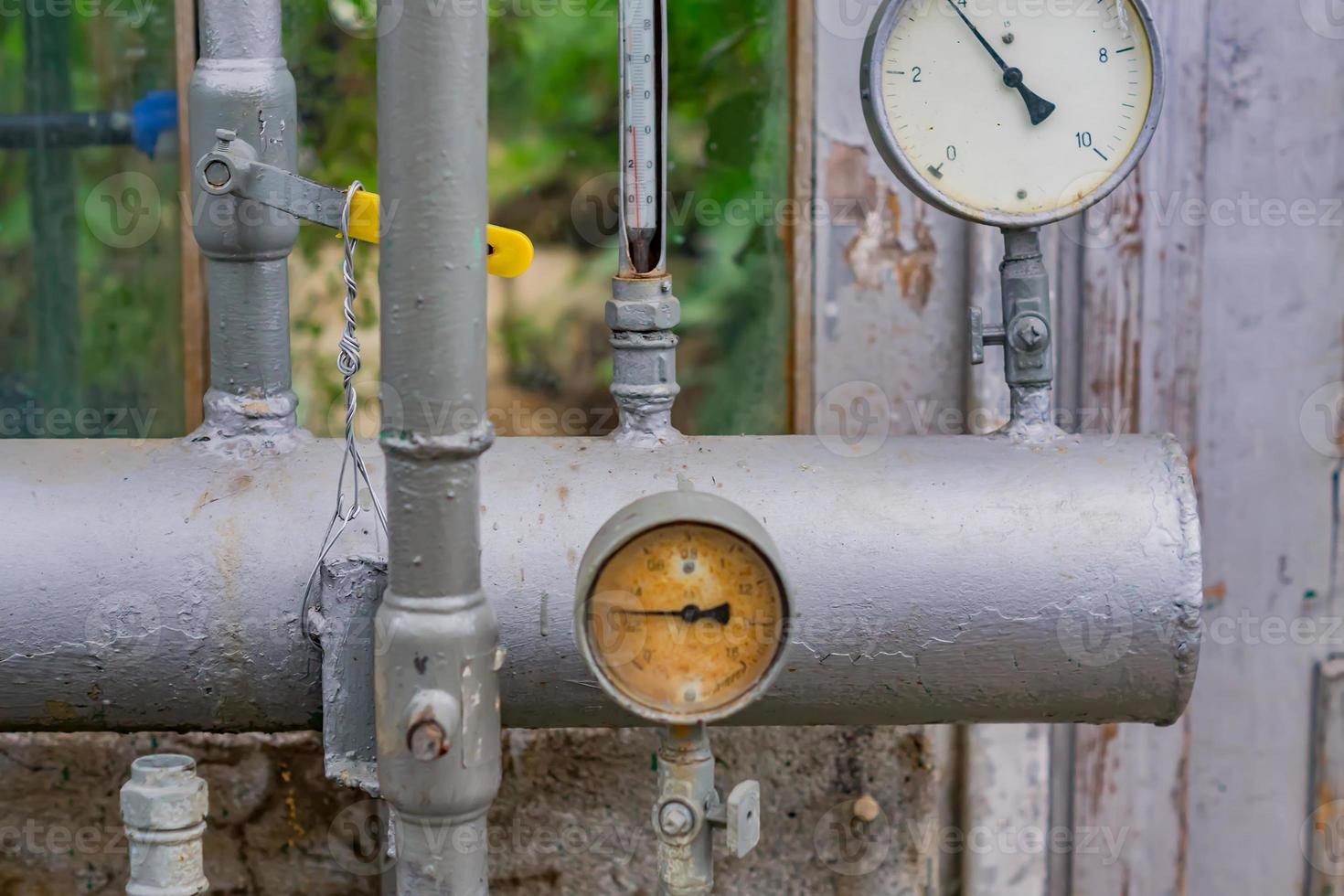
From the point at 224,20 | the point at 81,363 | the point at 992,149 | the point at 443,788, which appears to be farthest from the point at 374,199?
the point at 81,363

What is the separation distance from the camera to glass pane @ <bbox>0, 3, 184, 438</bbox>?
1884 mm

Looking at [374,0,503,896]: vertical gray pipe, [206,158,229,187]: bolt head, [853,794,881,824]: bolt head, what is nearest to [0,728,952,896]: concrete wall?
[853,794,881,824]: bolt head

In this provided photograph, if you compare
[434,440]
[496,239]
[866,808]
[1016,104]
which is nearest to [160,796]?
[434,440]

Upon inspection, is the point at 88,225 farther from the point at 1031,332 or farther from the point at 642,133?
the point at 1031,332

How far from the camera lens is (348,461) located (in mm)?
1402

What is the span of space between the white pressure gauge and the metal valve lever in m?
0.37

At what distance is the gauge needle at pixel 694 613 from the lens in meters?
1.19

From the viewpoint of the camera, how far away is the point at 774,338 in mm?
1947

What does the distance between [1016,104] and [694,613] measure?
604 millimetres

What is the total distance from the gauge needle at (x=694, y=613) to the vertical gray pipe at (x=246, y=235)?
17.5 inches

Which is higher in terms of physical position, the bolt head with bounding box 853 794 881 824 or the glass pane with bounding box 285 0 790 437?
the glass pane with bounding box 285 0 790 437

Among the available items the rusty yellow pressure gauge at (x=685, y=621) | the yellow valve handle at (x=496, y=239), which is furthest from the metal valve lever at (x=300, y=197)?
the rusty yellow pressure gauge at (x=685, y=621)

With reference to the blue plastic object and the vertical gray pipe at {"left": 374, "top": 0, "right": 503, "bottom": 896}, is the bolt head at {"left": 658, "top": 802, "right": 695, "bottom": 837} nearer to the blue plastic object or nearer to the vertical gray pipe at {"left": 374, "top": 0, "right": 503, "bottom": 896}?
the vertical gray pipe at {"left": 374, "top": 0, "right": 503, "bottom": 896}

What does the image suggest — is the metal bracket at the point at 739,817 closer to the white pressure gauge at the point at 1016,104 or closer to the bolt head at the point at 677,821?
the bolt head at the point at 677,821
